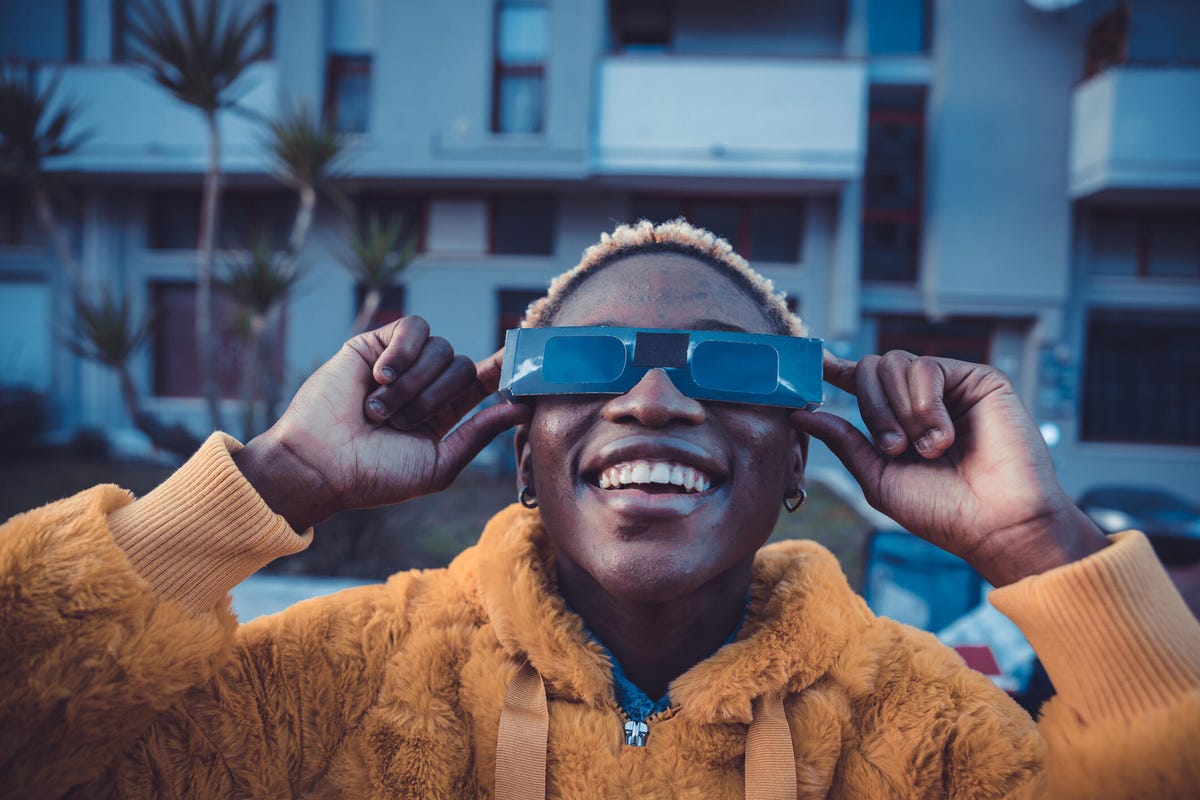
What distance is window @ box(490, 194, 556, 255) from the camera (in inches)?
490

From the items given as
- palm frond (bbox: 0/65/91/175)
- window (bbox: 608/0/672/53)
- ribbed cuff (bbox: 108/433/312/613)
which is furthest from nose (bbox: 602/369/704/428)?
window (bbox: 608/0/672/53)

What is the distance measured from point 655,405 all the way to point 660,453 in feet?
0.35

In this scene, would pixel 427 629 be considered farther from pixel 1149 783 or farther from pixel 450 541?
pixel 450 541

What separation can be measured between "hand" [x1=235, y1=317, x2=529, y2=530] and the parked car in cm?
610

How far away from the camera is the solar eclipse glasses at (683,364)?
66.2 inches

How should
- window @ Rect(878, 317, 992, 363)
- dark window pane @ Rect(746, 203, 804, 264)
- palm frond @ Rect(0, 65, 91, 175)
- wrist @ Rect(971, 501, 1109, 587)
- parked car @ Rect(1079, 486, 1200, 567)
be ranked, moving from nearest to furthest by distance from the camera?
wrist @ Rect(971, 501, 1109, 587)
palm frond @ Rect(0, 65, 91, 175)
parked car @ Rect(1079, 486, 1200, 567)
dark window pane @ Rect(746, 203, 804, 264)
window @ Rect(878, 317, 992, 363)

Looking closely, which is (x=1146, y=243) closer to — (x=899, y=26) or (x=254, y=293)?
(x=899, y=26)

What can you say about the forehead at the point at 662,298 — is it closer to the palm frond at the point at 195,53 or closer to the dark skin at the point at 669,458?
the dark skin at the point at 669,458

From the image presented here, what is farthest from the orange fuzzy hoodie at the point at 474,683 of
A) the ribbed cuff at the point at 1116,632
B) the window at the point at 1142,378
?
the window at the point at 1142,378

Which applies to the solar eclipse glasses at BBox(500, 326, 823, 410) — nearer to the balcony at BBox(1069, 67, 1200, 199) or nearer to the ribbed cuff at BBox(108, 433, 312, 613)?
the ribbed cuff at BBox(108, 433, 312, 613)

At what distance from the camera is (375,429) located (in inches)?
73.2

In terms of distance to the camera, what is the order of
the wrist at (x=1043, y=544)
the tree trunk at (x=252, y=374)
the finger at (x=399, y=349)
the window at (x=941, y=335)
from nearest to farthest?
the wrist at (x=1043, y=544), the finger at (x=399, y=349), the tree trunk at (x=252, y=374), the window at (x=941, y=335)

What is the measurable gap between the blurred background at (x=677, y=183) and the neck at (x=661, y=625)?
28.6ft

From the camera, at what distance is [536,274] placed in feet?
40.5
